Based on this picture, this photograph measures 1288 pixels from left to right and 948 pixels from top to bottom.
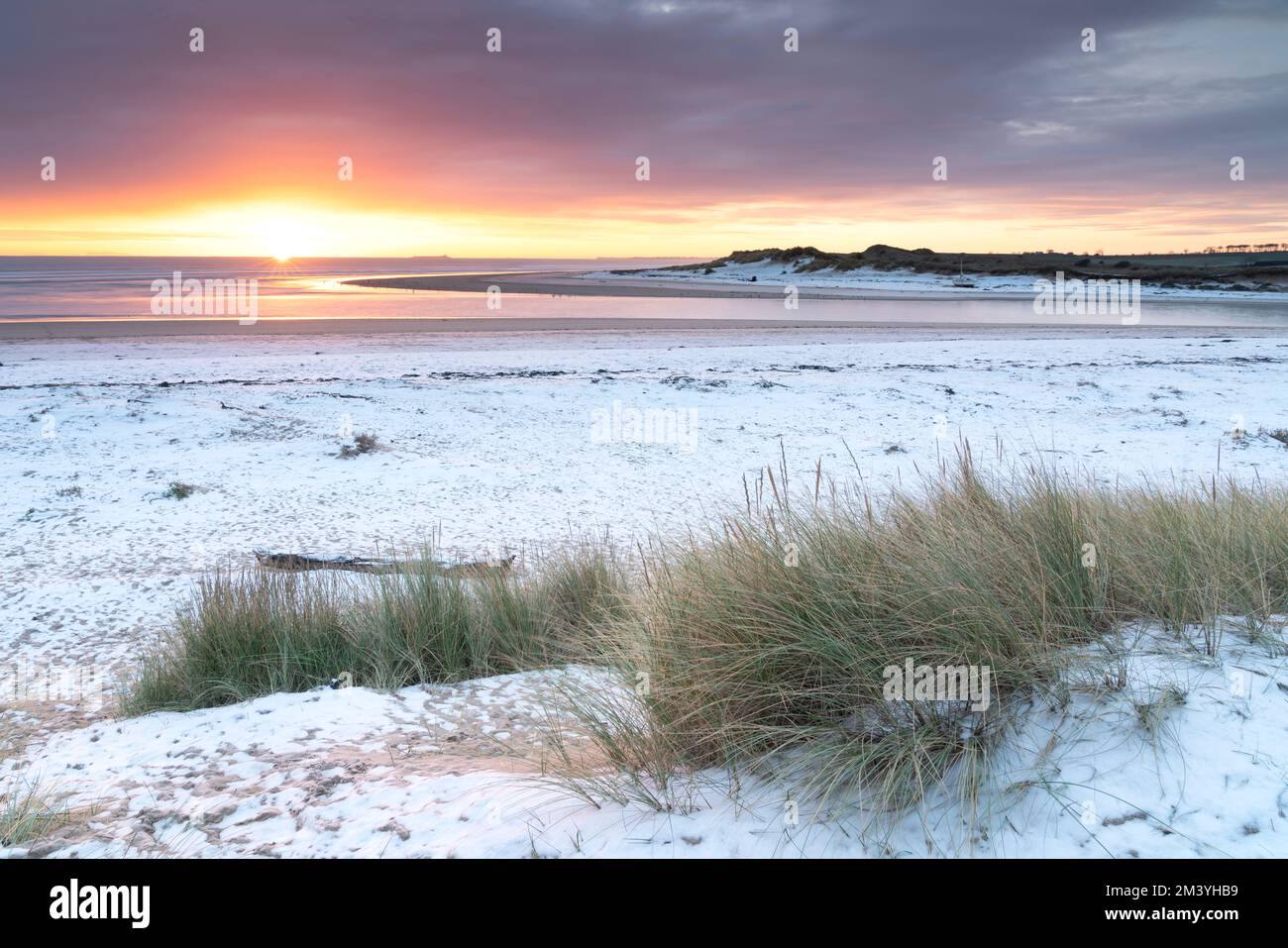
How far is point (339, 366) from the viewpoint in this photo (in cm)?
1689

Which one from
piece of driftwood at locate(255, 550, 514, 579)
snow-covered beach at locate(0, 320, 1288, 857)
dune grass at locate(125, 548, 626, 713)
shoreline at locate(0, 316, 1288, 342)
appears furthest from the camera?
shoreline at locate(0, 316, 1288, 342)

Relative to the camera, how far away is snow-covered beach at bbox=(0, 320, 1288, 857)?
263 cm

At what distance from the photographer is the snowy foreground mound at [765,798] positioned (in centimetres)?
246

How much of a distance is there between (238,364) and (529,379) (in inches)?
250

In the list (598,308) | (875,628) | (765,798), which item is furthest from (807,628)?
(598,308)

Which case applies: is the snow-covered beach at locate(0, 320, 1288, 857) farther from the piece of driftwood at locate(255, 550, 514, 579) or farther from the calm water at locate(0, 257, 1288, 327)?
the calm water at locate(0, 257, 1288, 327)

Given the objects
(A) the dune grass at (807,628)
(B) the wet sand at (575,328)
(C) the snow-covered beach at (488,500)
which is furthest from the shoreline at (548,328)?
(A) the dune grass at (807,628)

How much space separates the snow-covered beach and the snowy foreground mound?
11 mm

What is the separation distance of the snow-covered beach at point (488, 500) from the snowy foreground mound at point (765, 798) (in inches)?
0.4

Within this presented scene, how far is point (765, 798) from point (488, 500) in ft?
19.5

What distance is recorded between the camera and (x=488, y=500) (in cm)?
834

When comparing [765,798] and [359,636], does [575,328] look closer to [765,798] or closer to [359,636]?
[359,636]

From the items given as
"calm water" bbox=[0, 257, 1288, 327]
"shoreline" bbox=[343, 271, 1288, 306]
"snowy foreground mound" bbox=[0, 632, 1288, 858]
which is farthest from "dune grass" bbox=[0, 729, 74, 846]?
"shoreline" bbox=[343, 271, 1288, 306]

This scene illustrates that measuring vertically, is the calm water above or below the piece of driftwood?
above
